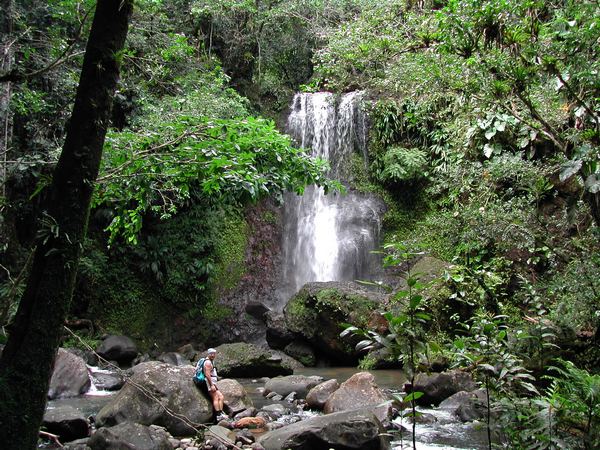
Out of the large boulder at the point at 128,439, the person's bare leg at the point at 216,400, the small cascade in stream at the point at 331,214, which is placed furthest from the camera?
the small cascade in stream at the point at 331,214

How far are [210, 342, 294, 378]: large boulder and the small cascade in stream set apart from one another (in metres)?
5.08

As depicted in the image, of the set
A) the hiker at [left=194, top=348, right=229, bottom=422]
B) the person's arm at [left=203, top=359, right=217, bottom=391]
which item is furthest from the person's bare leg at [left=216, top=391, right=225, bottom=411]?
the person's arm at [left=203, top=359, right=217, bottom=391]

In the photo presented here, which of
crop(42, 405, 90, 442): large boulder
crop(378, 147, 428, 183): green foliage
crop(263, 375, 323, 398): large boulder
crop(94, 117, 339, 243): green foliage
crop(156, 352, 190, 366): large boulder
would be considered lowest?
crop(156, 352, 190, 366): large boulder

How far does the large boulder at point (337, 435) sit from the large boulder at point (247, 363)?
505cm

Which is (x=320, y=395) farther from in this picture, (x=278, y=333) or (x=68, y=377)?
(x=278, y=333)

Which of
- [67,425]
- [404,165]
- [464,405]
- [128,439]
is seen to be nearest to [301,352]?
[464,405]

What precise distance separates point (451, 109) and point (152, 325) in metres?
11.0

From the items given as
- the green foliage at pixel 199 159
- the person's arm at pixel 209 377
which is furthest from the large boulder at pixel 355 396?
the green foliage at pixel 199 159

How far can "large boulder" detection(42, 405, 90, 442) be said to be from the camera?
6629mm

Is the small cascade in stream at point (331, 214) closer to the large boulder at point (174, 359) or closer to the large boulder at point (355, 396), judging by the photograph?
the large boulder at point (174, 359)

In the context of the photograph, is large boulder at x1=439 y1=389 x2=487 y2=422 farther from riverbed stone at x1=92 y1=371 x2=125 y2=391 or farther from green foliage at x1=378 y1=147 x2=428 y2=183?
green foliage at x1=378 y1=147 x2=428 y2=183

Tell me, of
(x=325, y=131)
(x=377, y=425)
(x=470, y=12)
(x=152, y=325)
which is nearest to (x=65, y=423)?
(x=377, y=425)

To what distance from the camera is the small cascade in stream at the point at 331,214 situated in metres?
16.6

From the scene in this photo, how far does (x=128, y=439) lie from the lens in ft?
19.2
